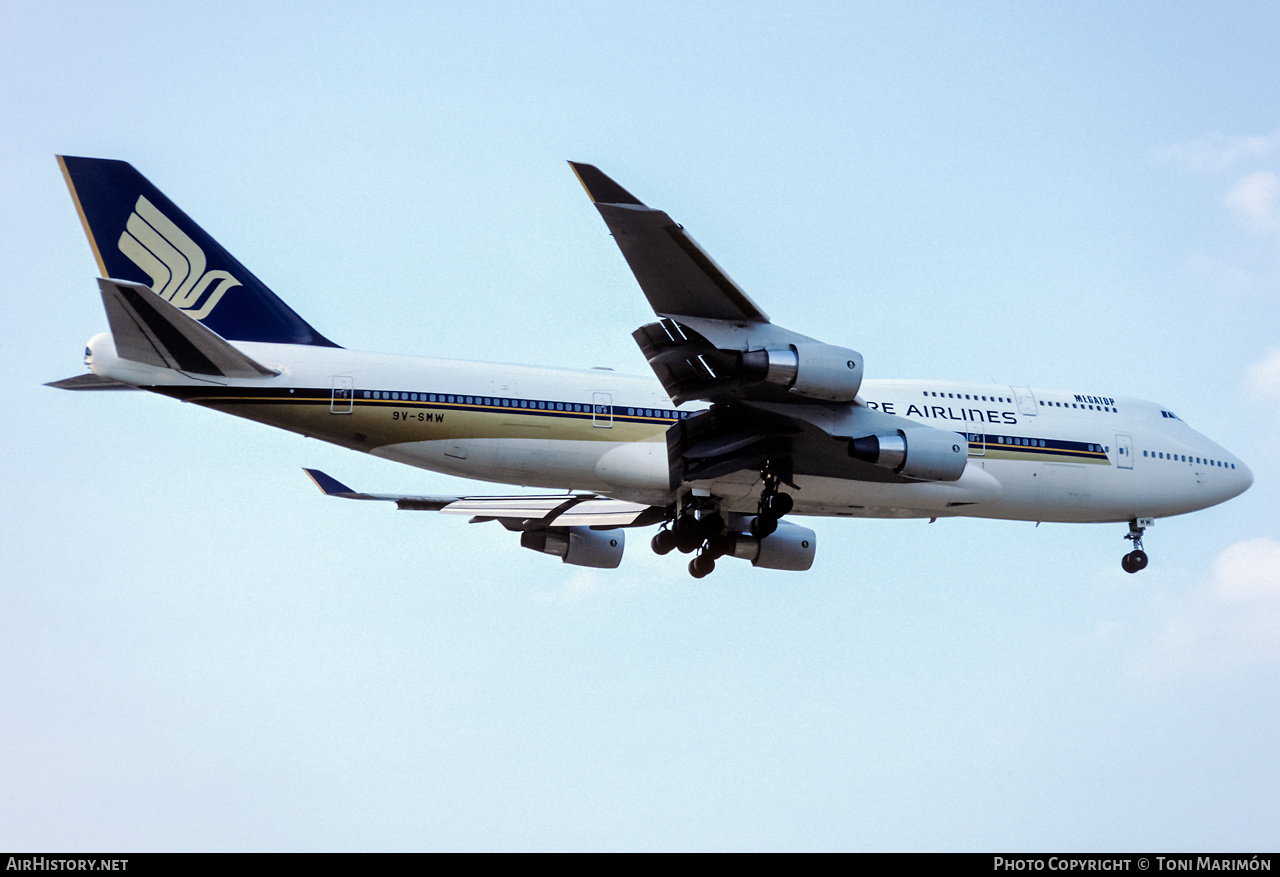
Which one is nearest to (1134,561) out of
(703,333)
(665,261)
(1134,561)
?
(1134,561)

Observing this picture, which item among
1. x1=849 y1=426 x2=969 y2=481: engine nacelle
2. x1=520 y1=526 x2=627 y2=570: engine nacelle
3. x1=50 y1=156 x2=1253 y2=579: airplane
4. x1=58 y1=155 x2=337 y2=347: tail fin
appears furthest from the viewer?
x1=520 y1=526 x2=627 y2=570: engine nacelle

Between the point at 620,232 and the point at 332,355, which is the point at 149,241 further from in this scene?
the point at 620,232

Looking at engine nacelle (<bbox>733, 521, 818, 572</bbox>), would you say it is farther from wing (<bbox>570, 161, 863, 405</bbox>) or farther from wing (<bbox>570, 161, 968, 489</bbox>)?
wing (<bbox>570, 161, 863, 405</bbox>)

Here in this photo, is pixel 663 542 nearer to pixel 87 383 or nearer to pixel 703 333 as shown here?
pixel 703 333

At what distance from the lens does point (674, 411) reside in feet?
72.3

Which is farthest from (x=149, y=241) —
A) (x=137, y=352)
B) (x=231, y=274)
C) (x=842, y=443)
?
(x=842, y=443)

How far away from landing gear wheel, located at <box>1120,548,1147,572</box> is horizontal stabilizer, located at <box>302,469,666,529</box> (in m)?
8.91

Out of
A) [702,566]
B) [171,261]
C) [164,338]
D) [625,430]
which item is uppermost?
[171,261]

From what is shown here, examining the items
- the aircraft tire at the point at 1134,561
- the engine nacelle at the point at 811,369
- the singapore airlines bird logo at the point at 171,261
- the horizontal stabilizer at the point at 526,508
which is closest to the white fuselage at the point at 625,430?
the aircraft tire at the point at 1134,561

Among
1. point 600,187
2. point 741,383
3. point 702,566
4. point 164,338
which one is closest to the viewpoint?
point 600,187

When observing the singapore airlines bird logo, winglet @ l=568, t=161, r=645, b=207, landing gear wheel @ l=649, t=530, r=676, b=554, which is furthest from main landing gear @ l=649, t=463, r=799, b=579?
the singapore airlines bird logo

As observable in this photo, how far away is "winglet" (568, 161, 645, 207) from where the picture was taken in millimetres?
16141

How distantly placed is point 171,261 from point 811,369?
10919 mm
